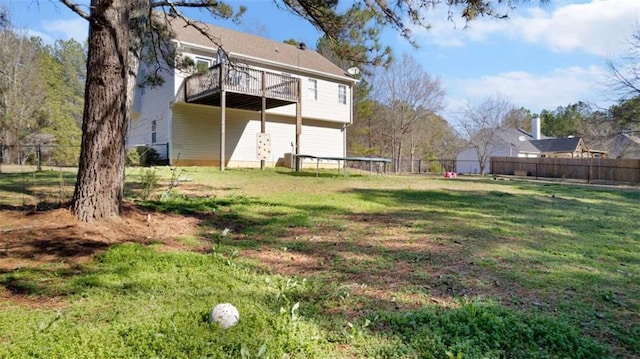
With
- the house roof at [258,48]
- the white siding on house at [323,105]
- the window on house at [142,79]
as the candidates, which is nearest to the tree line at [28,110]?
the window on house at [142,79]

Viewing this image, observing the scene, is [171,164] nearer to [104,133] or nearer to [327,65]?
[327,65]

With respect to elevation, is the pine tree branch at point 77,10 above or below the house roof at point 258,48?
below

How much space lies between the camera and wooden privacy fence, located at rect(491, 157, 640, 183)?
2181cm

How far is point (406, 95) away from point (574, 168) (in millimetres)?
13287

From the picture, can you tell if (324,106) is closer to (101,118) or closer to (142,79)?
(142,79)

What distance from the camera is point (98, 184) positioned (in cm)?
417

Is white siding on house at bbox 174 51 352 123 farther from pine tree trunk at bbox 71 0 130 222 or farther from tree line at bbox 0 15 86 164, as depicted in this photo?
pine tree trunk at bbox 71 0 130 222

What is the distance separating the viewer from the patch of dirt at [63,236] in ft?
10.8

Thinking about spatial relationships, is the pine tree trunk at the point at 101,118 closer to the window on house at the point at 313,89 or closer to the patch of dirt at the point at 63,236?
the patch of dirt at the point at 63,236

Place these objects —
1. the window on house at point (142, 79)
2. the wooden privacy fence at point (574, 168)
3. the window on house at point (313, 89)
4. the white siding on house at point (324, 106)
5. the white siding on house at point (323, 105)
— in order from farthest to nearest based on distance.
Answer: the wooden privacy fence at point (574, 168) → the window on house at point (313, 89) → the white siding on house at point (324, 106) → the white siding on house at point (323, 105) → the window on house at point (142, 79)

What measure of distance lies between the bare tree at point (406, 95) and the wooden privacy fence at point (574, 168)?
7.10 metres

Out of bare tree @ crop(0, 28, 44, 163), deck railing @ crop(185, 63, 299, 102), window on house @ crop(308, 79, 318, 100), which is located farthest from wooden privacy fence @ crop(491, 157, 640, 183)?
bare tree @ crop(0, 28, 44, 163)

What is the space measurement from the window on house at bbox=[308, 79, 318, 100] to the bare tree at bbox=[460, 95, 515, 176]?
16.1 m

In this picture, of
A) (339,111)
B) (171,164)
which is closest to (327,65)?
(339,111)
